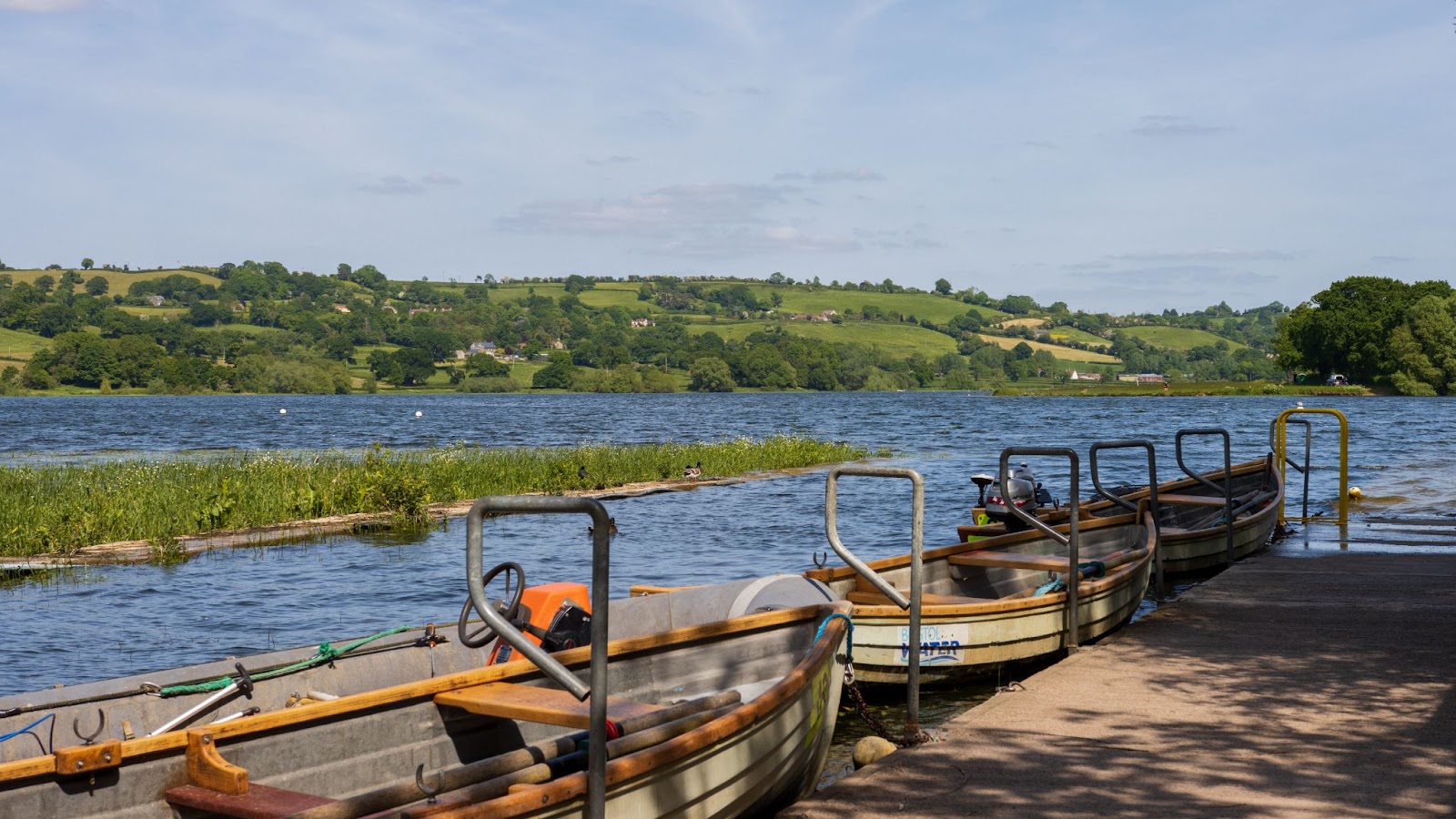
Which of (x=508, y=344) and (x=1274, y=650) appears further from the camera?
(x=508, y=344)

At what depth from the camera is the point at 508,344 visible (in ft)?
594

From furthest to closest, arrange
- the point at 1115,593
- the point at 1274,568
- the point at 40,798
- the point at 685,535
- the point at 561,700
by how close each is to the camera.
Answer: the point at 685,535 → the point at 1274,568 → the point at 1115,593 → the point at 561,700 → the point at 40,798

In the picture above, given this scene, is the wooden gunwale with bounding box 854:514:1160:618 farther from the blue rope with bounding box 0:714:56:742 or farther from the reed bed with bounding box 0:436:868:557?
the reed bed with bounding box 0:436:868:557

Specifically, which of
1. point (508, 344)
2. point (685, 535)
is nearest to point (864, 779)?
point (685, 535)

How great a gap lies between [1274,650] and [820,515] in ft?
58.4

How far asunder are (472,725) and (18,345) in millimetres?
162286

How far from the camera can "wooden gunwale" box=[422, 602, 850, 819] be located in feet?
15.6

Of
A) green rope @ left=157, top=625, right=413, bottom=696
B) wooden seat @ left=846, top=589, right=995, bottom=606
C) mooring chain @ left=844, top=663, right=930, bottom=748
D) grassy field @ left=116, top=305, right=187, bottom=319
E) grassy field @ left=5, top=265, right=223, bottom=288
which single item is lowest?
mooring chain @ left=844, top=663, right=930, bottom=748

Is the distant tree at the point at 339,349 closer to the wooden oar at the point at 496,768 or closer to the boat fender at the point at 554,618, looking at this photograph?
the boat fender at the point at 554,618

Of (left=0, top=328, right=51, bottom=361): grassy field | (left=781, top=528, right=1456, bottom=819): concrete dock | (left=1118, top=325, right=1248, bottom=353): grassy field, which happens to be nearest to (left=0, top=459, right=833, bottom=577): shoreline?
(left=781, top=528, right=1456, bottom=819): concrete dock

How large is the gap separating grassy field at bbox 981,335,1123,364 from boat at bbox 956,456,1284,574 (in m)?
161

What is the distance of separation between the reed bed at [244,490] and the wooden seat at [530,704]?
15361mm

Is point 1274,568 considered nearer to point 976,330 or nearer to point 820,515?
point 820,515

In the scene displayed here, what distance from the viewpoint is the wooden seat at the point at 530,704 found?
556 centimetres
